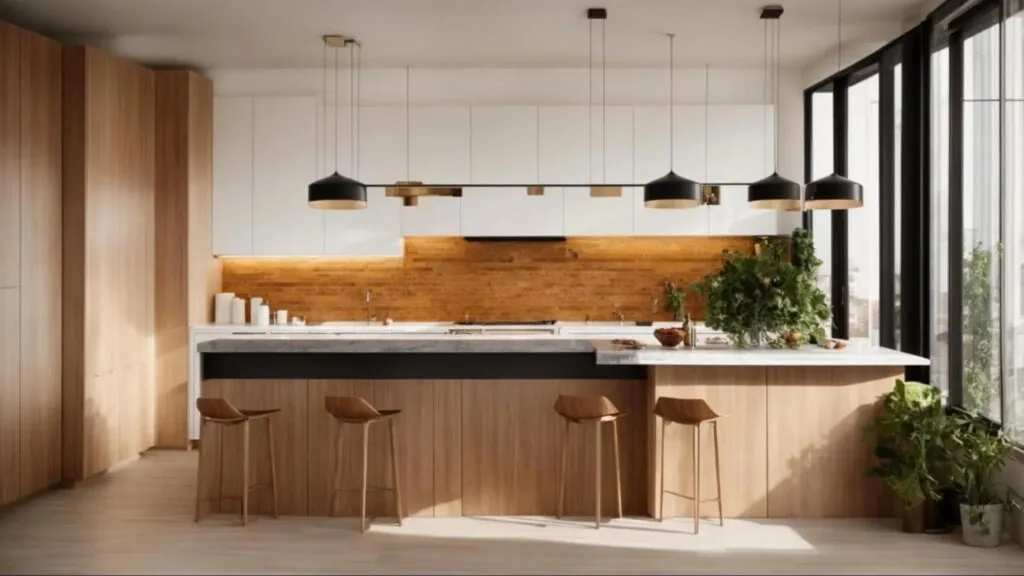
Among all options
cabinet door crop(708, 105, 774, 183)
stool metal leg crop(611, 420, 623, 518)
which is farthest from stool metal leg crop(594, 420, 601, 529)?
cabinet door crop(708, 105, 774, 183)

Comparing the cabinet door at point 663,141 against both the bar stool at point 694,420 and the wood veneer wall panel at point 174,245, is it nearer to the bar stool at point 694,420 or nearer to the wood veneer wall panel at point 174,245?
the bar stool at point 694,420

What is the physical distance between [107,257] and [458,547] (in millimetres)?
3569

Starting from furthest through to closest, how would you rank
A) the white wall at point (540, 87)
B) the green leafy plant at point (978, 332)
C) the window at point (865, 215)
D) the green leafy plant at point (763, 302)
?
1. the white wall at point (540, 87)
2. the window at point (865, 215)
3. the green leafy plant at point (763, 302)
4. the green leafy plant at point (978, 332)

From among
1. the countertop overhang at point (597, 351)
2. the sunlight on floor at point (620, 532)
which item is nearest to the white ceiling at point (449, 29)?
the countertop overhang at point (597, 351)

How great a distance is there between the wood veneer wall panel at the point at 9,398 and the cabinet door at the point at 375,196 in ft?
9.12

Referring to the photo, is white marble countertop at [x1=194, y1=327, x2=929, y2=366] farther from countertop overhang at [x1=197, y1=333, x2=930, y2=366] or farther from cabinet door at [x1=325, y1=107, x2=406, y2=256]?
cabinet door at [x1=325, y1=107, x2=406, y2=256]

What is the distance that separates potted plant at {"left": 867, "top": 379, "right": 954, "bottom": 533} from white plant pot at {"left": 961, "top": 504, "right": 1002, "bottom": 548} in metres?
0.20

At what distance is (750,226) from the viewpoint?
8.22 metres

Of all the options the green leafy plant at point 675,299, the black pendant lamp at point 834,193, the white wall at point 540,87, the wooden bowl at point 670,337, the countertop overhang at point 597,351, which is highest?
the white wall at point 540,87

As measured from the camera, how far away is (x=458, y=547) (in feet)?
16.6

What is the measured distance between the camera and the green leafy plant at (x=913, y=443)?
5.24 metres

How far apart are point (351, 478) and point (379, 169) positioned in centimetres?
329

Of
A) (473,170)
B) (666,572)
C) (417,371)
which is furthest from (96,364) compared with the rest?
(666,572)

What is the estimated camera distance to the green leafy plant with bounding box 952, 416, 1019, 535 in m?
5.07
